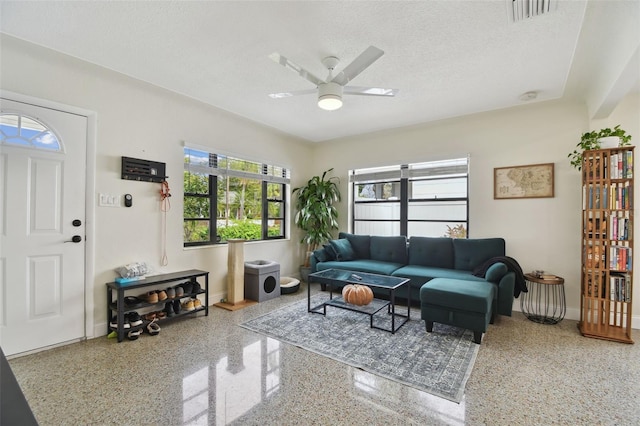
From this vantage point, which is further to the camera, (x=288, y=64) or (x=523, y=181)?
(x=523, y=181)

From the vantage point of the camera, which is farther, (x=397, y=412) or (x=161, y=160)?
(x=161, y=160)

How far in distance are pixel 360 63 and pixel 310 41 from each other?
18.5 inches

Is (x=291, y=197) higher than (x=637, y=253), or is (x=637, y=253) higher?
(x=291, y=197)

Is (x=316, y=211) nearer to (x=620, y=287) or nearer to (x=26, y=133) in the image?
(x=26, y=133)

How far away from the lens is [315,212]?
5.06 m

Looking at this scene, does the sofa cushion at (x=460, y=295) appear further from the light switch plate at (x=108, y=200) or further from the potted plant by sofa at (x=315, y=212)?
the light switch plate at (x=108, y=200)

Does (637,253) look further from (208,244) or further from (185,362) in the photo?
(208,244)

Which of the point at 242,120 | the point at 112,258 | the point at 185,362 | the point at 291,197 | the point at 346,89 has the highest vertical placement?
the point at 242,120

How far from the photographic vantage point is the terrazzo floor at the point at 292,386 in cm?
175

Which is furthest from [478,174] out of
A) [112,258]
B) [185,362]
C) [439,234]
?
[112,258]

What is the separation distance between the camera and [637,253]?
318 centimetres

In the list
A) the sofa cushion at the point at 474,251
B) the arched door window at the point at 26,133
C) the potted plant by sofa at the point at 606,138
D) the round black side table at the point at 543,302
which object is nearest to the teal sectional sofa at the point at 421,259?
the sofa cushion at the point at 474,251

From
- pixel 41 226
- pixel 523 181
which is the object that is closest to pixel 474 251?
pixel 523 181

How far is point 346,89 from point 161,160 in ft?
7.71
